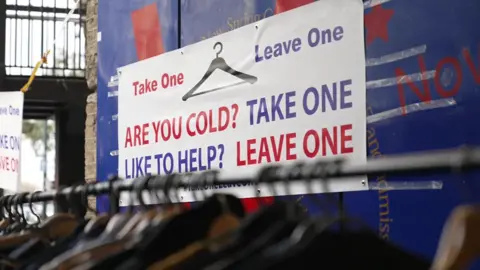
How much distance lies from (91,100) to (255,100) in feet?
5.52

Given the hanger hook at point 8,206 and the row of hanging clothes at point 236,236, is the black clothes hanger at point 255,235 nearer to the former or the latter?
the row of hanging clothes at point 236,236

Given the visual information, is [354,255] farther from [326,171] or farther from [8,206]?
[8,206]

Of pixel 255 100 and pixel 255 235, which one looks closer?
pixel 255 235

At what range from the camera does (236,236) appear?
4.87 ft

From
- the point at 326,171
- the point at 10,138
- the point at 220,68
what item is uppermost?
the point at 220,68

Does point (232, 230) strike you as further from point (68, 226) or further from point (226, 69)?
point (226, 69)

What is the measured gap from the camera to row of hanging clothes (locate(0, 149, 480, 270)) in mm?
1283

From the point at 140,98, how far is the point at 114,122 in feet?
1.14

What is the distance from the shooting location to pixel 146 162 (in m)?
3.82

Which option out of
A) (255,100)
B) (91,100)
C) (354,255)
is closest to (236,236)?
(354,255)

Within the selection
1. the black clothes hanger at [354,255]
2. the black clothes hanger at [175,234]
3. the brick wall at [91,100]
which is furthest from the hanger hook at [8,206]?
the brick wall at [91,100]

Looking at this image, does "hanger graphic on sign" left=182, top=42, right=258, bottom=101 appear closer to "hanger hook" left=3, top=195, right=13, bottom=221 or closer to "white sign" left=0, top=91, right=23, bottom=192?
"hanger hook" left=3, top=195, right=13, bottom=221

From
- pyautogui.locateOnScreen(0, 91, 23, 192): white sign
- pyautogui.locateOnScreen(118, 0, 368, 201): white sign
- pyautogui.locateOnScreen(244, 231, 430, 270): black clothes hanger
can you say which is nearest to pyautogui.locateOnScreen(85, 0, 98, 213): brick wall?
pyautogui.locateOnScreen(0, 91, 23, 192): white sign

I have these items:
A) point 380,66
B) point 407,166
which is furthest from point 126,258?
point 380,66
